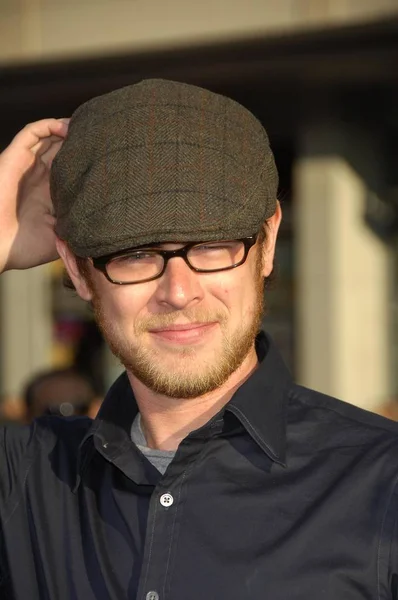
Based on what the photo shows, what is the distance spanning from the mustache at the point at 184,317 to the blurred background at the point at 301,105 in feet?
12.2

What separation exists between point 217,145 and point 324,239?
5.66 meters

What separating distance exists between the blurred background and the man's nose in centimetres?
375

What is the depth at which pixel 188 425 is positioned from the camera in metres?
2.29

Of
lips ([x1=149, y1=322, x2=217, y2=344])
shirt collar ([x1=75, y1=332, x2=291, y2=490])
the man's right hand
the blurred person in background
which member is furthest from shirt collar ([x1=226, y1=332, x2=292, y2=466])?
the blurred person in background

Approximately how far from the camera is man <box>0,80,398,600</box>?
6.63 feet

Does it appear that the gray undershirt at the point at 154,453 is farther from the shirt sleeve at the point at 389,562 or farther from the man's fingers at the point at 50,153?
the man's fingers at the point at 50,153

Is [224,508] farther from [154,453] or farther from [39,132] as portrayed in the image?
[39,132]

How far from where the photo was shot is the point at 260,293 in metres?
2.35

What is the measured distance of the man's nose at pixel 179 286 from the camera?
216 centimetres

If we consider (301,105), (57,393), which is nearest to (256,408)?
(57,393)

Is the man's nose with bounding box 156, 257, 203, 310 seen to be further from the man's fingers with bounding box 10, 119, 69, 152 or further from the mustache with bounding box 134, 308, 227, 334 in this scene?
the man's fingers with bounding box 10, 119, 69, 152

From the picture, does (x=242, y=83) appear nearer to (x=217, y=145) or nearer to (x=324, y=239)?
(x=324, y=239)

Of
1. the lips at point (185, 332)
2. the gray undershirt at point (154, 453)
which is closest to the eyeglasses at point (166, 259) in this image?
the lips at point (185, 332)

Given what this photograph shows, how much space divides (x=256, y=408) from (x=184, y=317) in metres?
0.24
